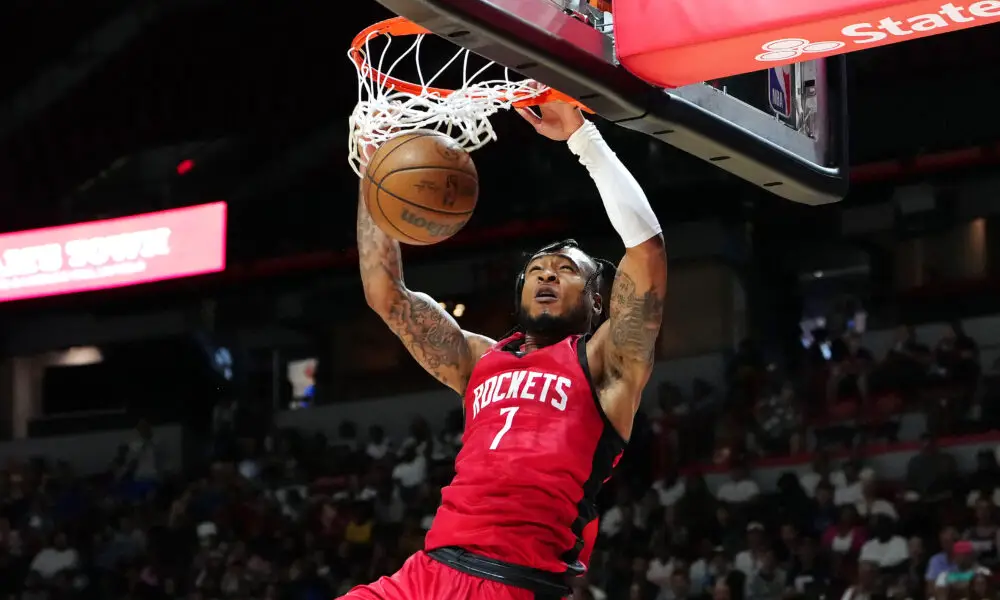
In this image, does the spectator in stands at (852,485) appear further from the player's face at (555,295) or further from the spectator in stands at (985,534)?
the player's face at (555,295)

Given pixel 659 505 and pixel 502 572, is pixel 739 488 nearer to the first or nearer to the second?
pixel 659 505

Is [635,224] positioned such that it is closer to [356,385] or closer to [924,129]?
[924,129]

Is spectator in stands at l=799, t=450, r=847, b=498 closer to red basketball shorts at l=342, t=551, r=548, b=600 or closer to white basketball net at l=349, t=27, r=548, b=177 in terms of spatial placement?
white basketball net at l=349, t=27, r=548, b=177

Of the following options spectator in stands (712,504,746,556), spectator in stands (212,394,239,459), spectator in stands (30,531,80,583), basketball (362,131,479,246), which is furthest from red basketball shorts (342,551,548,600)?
spectator in stands (212,394,239,459)

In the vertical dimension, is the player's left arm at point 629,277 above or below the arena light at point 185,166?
below

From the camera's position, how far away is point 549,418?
362 centimetres

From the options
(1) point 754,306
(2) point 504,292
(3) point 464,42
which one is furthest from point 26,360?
(3) point 464,42

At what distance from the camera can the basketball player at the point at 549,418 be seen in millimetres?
3504

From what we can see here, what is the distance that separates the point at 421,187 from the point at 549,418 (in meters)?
0.71

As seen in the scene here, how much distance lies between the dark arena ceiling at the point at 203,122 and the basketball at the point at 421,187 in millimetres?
7206

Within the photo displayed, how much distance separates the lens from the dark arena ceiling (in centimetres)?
1221

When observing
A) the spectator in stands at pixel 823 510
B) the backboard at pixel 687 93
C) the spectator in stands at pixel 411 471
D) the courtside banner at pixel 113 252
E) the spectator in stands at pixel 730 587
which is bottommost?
the spectator in stands at pixel 730 587

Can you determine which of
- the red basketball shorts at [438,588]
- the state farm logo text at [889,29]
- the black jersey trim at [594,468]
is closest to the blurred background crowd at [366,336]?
the black jersey trim at [594,468]

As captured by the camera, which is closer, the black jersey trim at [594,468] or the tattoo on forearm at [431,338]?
the black jersey trim at [594,468]
